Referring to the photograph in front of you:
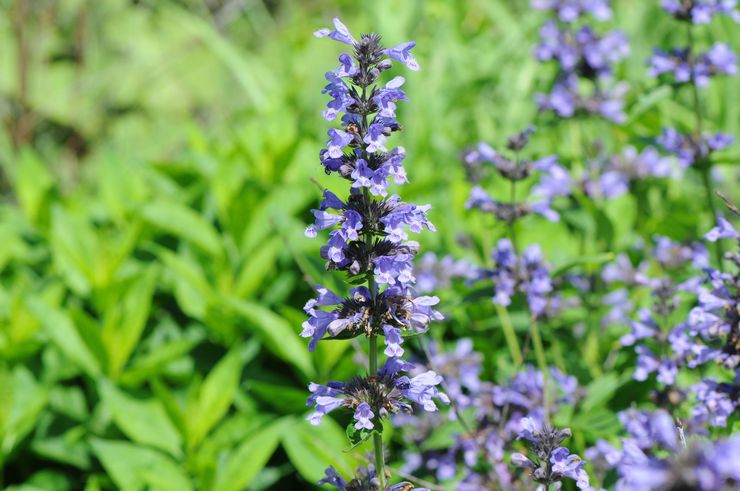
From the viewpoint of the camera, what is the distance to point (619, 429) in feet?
7.32

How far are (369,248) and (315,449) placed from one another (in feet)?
3.67

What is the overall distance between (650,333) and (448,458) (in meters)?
0.73

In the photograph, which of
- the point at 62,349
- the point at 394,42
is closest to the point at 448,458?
the point at 62,349

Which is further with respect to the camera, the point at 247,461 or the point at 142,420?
the point at 142,420

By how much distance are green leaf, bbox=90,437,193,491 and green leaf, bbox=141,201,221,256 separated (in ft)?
3.42

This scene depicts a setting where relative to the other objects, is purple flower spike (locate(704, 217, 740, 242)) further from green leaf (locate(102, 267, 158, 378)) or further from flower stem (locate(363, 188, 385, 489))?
green leaf (locate(102, 267, 158, 378))

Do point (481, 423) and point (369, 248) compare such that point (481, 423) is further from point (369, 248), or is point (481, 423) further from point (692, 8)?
point (692, 8)

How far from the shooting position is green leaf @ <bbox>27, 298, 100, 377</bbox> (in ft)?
9.46

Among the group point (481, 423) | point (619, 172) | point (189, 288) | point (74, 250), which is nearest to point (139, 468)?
point (189, 288)

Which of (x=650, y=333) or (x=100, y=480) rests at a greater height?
(x=650, y=333)

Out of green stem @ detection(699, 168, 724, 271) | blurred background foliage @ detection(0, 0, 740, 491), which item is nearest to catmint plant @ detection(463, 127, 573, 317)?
blurred background foliage @ detection(0, 0, 740, 491)

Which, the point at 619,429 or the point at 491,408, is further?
the point at 491,408

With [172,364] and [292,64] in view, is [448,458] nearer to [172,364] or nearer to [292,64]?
[172,364]

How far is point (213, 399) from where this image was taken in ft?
8.97
